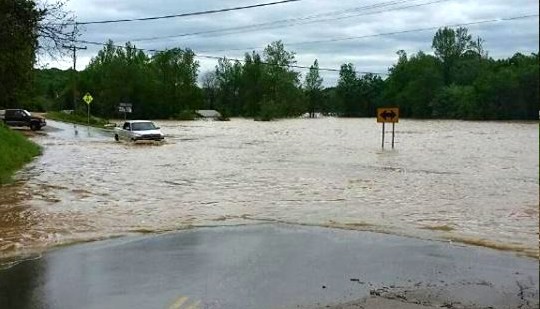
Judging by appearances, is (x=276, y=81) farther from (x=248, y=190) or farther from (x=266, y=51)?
(x=248, y=190)

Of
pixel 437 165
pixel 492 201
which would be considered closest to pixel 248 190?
pixel 492 201

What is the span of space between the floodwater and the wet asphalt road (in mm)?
1332

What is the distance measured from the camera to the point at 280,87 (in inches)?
5822

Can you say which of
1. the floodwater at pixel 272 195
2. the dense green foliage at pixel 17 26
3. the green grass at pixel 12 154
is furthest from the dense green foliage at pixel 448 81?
the dense green foliage at pixel 17 26

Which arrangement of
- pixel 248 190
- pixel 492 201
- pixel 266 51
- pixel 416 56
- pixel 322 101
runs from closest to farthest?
pixel 492 201 < pixel 248 190 < pixel 416 56 < pixel 266 51 < pixel 322 101

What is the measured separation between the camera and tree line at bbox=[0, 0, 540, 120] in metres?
103

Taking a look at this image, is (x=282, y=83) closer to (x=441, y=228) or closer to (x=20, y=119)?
(x=20, y=119)

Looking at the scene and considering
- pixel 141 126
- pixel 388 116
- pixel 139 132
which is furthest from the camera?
pixel 141 126

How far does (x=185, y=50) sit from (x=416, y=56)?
48288mm

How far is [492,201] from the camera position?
17484 mm

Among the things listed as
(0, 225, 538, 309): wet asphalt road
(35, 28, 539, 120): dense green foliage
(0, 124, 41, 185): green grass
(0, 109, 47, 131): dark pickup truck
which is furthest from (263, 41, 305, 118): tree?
(0, 225, 538, 309): wet asphalt road

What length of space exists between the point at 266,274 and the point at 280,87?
462ft

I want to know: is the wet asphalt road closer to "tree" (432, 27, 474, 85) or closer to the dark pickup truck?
the dark pickup truck

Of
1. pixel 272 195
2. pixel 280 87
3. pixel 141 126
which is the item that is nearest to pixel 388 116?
pixel 141 126
